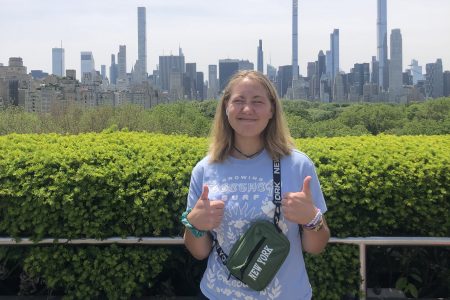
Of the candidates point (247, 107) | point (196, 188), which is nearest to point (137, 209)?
point (196, 188)

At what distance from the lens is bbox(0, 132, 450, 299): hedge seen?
3.70m

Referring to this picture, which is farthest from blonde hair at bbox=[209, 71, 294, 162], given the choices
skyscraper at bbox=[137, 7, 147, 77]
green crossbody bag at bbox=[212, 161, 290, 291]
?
skyscraper at bbox=[137, 7, 147, 77]

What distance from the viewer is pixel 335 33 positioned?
139000mm

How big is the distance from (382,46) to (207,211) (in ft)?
421

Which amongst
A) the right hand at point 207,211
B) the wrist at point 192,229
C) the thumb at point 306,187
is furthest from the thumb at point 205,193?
the thumb at point 306,187

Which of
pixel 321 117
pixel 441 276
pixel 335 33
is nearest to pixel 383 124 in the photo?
pixel 321 117

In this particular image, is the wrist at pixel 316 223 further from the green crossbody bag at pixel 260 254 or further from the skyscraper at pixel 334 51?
the skyscraper at pixel 334 51

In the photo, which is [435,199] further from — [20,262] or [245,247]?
[20,262]

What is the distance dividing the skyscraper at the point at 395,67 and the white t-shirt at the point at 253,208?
90191 mm

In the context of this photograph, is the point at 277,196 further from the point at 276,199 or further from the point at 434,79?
the point at 434,79

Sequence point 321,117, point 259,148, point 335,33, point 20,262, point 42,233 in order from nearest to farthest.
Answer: point 259,148 → point 42,233 → point 20,262 → point 321,117 → point 335,33

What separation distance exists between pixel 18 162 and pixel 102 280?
109cm

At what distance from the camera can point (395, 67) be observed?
352 ft

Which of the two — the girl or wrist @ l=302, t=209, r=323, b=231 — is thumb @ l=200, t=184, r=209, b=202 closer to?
the girl
